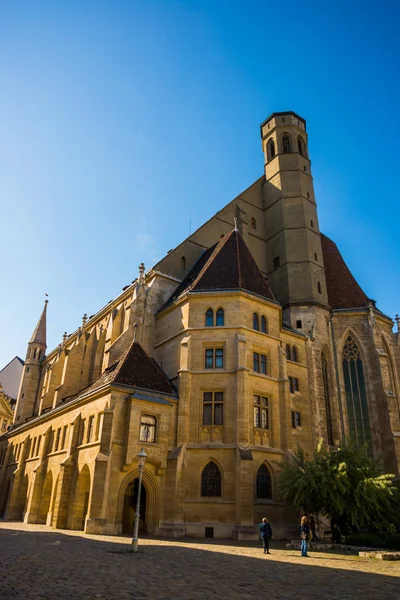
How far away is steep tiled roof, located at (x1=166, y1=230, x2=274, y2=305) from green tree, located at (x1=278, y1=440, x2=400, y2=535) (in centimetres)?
1063

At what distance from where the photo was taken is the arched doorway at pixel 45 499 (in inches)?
1084

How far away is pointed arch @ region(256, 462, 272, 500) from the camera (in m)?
23.0

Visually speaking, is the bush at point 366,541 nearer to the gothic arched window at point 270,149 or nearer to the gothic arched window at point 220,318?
the gothic arched window at point 220,318

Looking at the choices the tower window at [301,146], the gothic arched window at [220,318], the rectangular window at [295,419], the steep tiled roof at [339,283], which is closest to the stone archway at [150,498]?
the gothic arched window at [220,318]

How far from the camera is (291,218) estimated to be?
36594mm

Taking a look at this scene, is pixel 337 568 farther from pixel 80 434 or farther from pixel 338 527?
pixel 80 434

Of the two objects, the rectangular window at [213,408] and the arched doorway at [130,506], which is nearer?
the arched doorway at [130,506]

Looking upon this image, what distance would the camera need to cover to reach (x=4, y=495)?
3747cm

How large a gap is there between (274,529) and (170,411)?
25.4 ft

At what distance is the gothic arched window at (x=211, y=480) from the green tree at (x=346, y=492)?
131 inches

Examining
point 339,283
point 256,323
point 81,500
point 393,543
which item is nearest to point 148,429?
point 81,500

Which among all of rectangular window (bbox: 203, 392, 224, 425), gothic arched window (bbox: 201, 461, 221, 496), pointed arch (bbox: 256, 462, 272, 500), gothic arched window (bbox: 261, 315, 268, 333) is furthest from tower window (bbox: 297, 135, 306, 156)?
gothic arched window (bbox: 201, 461, 221, 496)

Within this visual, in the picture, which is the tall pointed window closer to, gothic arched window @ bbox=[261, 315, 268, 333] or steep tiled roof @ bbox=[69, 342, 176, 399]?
gothic arched window @ bbox=[261, 315, 268, 333]

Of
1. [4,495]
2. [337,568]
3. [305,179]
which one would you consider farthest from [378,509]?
[4,495]
